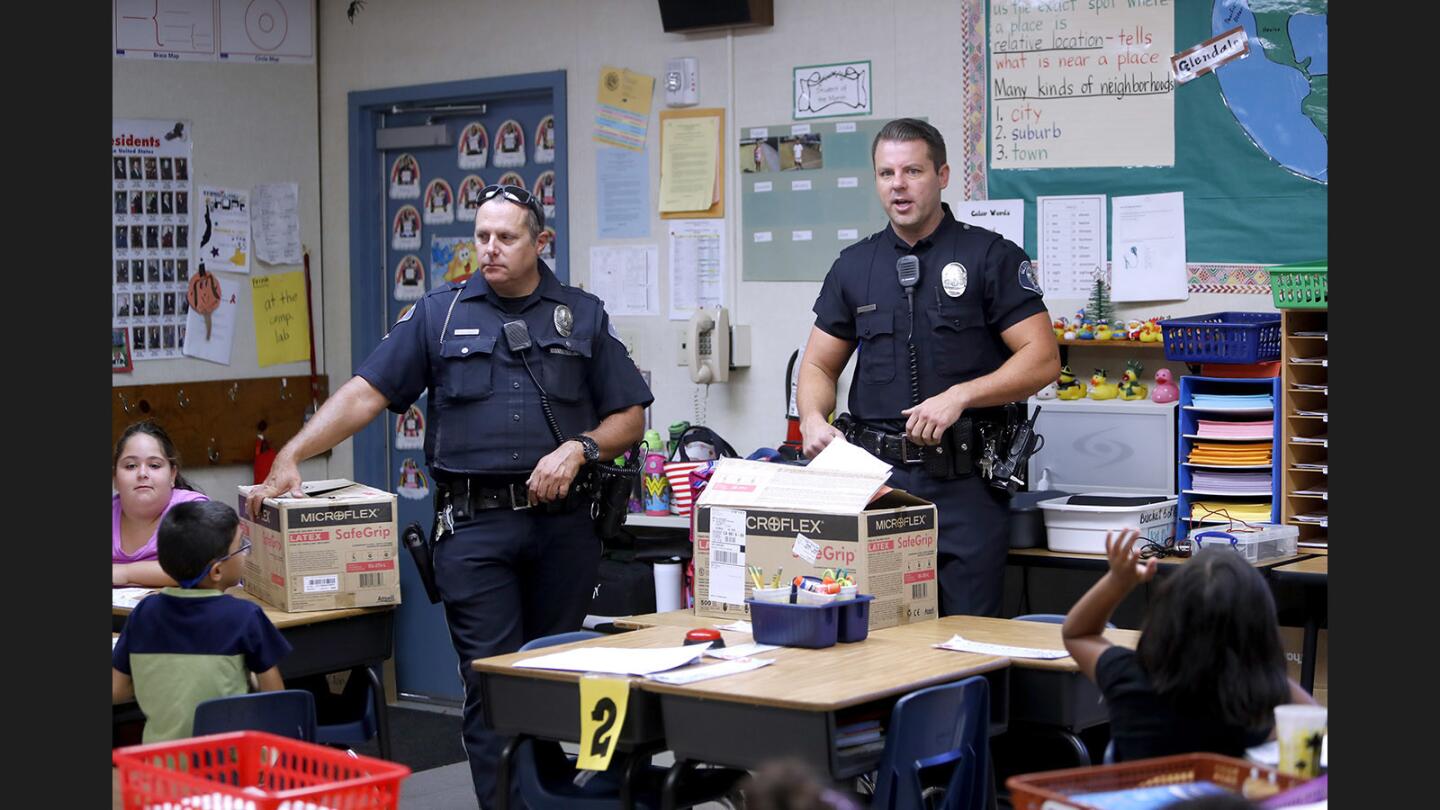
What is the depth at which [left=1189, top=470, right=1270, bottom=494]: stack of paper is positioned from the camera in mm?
5320

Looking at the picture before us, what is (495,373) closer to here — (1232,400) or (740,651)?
(740,651)

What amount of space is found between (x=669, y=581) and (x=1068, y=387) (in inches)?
62.8

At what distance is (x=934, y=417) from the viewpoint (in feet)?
15.7

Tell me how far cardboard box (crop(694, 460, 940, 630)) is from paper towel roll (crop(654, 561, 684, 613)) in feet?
5.69

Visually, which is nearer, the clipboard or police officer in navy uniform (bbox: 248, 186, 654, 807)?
police officer in navy uniform (bbox: 248, 186, 654, 807)

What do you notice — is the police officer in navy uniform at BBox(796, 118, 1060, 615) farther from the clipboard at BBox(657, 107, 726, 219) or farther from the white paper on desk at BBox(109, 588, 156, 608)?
the white paper on desk at BBox(109, 588, 156, 608)

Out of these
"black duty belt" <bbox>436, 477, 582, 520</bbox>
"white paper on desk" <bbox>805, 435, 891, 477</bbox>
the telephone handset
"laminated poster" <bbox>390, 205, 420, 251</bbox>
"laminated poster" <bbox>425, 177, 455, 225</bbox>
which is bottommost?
"black duty belt" <bbox>436, 477, 582, 520</bbox>

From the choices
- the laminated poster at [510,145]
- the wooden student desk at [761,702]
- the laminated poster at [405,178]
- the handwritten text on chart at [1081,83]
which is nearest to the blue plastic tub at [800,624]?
the wooden student desk at [761,702]

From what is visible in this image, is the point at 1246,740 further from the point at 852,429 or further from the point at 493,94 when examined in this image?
the point at 493,94

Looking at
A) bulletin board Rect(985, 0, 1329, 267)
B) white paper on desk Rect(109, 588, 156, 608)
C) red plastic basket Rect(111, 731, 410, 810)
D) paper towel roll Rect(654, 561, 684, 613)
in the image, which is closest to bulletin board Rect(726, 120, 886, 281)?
bulletin board Rect(985, 0, 1329, 267)

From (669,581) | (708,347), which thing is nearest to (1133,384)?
(708,347)

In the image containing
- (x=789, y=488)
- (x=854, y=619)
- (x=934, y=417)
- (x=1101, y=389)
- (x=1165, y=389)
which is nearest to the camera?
(x=854, y=619)

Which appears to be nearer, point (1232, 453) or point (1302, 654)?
point (1302, 654)

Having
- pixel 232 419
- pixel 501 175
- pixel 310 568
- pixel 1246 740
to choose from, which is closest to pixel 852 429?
pixel 310 568
